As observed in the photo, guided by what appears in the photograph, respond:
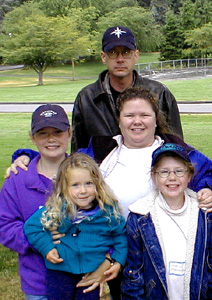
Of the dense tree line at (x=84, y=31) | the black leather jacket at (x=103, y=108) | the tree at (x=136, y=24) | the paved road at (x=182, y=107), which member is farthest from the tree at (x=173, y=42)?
the black leather jacket at (x=103, y=108)

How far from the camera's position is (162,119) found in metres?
3.11

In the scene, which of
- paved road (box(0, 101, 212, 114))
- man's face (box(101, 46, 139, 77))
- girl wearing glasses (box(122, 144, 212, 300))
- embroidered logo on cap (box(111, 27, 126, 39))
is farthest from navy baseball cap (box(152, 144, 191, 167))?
paved road (box(0, 101, 212, 114))

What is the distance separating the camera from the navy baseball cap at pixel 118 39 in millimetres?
3424

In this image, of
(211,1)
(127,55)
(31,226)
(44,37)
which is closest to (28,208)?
(31,226)

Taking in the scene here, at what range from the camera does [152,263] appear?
2.62 metres

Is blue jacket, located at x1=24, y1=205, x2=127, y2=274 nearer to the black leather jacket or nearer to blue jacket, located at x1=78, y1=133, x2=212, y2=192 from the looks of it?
blue jacket, located at x1=78, y1=133, x2=212, y2=192

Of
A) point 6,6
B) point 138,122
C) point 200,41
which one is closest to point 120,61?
point 138,122

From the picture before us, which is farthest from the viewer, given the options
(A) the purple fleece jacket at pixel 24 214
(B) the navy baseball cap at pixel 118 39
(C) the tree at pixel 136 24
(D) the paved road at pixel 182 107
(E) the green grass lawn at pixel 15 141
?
(C) the tree at pixel 136 24

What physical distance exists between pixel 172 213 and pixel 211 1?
5966 cm

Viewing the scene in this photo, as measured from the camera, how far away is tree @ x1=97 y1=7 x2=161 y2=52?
53.9m

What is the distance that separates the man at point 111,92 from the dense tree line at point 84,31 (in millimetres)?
42300

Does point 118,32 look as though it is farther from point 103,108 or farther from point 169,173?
point 169,173

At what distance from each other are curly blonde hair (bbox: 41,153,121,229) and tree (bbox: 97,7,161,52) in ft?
170

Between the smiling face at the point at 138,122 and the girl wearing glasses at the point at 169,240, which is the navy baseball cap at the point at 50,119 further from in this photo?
the girl wearing glasses at the point at 169,240
